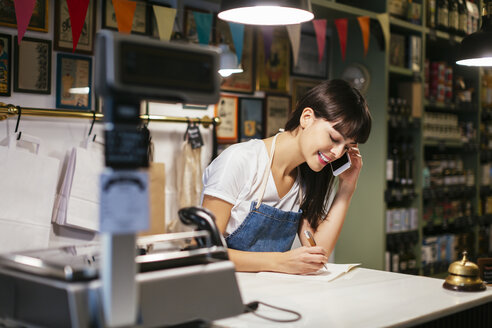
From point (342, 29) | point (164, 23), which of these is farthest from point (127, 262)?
point (342, 29)

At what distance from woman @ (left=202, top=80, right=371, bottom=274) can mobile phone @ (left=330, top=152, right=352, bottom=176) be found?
48 mm

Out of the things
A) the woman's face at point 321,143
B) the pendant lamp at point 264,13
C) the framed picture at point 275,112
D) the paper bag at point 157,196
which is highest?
the pendant lamp at point 264,13

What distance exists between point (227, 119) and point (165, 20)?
0.82 meters

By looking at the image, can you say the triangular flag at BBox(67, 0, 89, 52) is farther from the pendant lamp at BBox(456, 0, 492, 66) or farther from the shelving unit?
the pendant lamp at BBox(456, 0, 492, 66)

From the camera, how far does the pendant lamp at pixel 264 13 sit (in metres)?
2.04

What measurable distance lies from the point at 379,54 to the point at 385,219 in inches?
46.4

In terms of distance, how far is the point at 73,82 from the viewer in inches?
112

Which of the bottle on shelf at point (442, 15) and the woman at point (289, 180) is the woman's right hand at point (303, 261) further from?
the bottle on shelf at point (442, 15)

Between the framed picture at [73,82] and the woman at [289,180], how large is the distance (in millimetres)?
924

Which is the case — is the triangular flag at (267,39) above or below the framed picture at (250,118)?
above

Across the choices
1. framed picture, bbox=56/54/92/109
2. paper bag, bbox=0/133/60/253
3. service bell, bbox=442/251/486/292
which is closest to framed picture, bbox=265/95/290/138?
framed picture, bbox=56/54/92/109

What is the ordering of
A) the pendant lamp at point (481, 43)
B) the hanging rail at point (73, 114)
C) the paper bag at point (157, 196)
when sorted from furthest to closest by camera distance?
1. the paper bag at point (157, 196)
2. the pendant lamp at point (481, 43)
3. the hanging rail at point (73, 114)

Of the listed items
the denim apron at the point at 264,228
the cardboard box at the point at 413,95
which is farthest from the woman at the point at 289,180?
the cardboard box at the point at 413,95

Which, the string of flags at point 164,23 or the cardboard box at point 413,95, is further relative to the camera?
the cardboard box at point 413,95
